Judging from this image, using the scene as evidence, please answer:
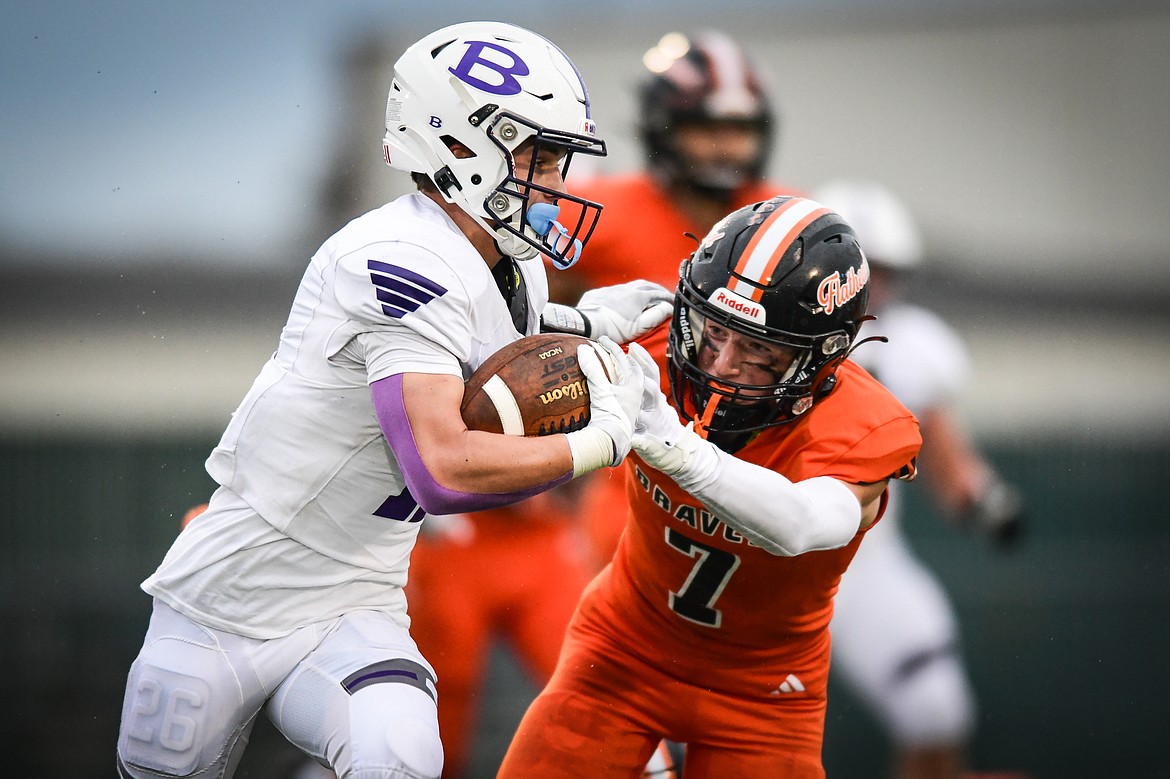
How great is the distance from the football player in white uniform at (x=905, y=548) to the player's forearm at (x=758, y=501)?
2028 mm

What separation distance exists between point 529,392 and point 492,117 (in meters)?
0.49

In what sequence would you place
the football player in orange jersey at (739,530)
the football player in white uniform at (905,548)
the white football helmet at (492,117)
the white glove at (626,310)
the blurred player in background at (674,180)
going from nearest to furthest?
the white football helmet at (492,117) < the football player in orange jersey at (739,530) < the white glove at (626,310) < the blurred player in background at (674,180) < the football player in white uniform at (905,548)

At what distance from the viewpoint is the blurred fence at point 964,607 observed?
3.72 meters

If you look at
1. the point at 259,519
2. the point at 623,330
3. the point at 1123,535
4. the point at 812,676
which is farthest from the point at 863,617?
the point at 259,519

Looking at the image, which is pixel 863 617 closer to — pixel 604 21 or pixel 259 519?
pixel 604 21

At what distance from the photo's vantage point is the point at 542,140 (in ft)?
6.99

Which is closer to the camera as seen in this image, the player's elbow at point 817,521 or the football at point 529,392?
the football at point 529,392

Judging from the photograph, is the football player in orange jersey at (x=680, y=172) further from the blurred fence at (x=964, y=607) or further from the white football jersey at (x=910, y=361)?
the blurred fence at (x=964, y=607)

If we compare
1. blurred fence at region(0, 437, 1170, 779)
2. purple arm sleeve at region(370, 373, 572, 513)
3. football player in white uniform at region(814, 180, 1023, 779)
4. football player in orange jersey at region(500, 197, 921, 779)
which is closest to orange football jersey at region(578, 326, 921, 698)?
football player in orange jersey at region(500, 197, 921, 779)

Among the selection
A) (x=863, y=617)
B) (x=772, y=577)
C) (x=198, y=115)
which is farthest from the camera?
(x=863, y=617)

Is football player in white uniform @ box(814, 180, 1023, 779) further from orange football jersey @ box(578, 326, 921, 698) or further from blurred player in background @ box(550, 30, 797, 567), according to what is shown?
orange football jersey @ box(578, 326, 921, 698)

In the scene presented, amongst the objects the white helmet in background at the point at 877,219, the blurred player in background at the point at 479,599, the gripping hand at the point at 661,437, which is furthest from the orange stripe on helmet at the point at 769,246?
the white helmet in background at the point at 877,219

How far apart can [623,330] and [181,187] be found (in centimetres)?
183

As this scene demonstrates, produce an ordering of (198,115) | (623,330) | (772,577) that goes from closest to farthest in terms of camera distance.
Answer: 1. (772,577)
2. (623,330)
3. (198,115)
